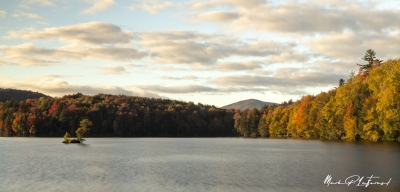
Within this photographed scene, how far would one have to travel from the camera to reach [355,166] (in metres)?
47.9

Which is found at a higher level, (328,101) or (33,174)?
(328,101)

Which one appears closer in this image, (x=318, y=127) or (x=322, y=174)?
(x=322, y=174)

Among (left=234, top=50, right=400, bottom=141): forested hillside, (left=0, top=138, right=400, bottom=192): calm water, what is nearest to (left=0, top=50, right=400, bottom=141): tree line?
(left=234, top=50, right=400, bottom=141): forested hillside

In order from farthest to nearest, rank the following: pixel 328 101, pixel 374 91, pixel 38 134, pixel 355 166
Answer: pixel 38 134 < pixel 328 101 < pixel 374 91 < pixel 355 166

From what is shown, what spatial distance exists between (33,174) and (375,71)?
89.4 meters

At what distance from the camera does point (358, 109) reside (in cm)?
11131

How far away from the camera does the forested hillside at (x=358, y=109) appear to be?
94812 mm

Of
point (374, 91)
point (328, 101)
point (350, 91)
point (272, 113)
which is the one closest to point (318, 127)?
point (328, 101)

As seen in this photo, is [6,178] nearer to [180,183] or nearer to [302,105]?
[180,183]
